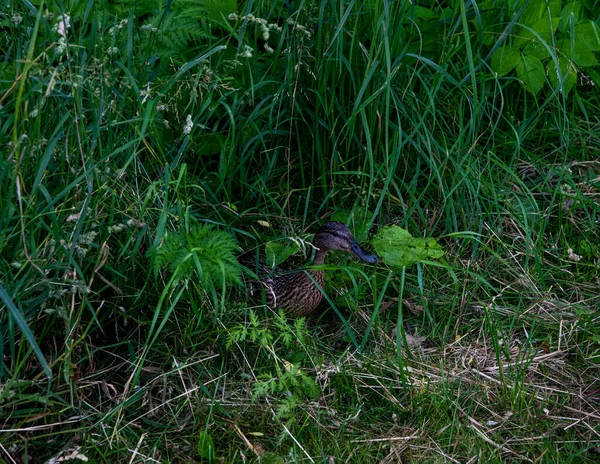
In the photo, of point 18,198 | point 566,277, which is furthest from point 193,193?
point 566,277

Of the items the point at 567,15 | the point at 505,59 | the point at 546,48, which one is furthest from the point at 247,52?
the point at 567,15

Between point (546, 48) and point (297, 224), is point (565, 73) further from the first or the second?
point (297, 224)

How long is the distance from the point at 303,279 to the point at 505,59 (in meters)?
1.51

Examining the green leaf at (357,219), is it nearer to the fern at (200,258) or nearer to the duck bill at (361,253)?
the duck bill at (361,253)

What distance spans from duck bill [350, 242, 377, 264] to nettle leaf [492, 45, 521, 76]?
1.19 m

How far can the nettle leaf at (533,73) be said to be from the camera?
195 inches

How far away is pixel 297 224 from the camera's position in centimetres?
481

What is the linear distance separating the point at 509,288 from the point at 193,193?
1493 millimetres

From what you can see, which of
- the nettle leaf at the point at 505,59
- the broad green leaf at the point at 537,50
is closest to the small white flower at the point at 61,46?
the nettle leaf at the point at 505,59

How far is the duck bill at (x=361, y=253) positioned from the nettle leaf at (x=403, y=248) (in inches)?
2.5

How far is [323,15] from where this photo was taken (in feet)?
14.9

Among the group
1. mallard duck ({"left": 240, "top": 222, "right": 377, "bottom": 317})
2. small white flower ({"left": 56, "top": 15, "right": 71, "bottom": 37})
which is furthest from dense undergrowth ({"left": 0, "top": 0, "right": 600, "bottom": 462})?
mallard duck ({"left": 240, "top": 222, "right": 377, "bottom": 317})

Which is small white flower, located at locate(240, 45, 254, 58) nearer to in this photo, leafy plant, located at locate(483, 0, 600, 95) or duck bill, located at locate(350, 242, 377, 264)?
duck bill, located at locate(350, 242, 377, 264)

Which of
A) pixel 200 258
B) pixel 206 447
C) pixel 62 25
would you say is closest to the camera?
pixel 62 25
